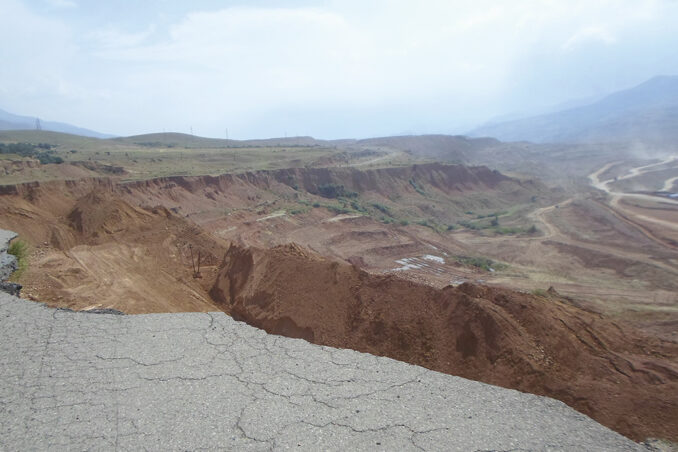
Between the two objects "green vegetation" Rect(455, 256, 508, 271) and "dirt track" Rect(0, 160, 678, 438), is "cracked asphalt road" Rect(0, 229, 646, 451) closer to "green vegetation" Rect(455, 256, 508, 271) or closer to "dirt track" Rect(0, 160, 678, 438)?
"dirt track" Rect(0, 160, 678, 438)

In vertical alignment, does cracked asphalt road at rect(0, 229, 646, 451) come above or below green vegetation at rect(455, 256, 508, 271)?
above

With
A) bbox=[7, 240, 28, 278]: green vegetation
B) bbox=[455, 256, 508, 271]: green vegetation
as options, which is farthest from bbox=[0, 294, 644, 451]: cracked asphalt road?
bbox=[455, 256, 508, 271]: green vegetation

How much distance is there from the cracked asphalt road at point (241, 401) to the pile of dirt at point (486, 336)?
32.9 inches

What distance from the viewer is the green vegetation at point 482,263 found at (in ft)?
89.1

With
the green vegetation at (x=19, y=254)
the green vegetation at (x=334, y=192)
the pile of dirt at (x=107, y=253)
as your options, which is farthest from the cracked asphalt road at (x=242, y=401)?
the green vegetation at (x=334, y=192)

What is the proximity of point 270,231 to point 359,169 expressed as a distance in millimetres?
27010

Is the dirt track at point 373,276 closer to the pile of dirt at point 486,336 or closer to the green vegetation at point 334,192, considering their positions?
the pile of dirt at point 486,336

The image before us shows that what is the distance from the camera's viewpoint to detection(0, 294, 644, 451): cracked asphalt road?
14.7 ft

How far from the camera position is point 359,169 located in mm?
55469

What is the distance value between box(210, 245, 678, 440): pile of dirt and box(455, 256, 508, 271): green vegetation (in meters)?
17.9

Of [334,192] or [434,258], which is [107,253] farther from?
[334,192]

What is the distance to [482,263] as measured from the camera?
2759 centimetres

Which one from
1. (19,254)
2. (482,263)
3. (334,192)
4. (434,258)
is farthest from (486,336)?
(334,192)

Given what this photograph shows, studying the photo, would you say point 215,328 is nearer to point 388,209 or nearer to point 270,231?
point 270,231
